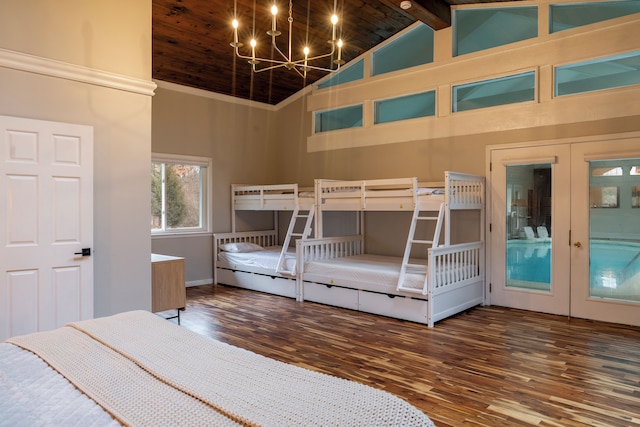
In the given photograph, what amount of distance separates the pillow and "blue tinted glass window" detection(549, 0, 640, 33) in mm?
4855

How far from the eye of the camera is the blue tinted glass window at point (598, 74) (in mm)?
4473

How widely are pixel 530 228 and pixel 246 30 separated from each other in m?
4.22

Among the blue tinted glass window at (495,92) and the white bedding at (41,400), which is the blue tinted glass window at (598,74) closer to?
the blue tinted glass window at (495,92)

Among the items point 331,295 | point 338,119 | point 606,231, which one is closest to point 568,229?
point 606,231

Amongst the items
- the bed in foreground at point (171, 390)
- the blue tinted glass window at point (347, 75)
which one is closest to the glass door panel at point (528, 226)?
the blue tinted glass window at point (347, 75)

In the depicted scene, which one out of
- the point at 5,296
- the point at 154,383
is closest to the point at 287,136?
the point at 5,296

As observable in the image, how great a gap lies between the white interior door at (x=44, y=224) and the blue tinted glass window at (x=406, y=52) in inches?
167

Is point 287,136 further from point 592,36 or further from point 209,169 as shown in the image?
point 592,36

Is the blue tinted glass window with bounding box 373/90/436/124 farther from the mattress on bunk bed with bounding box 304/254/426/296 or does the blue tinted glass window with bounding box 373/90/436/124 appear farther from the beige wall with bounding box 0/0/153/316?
the beige wall with bounding box 0/0/153/316

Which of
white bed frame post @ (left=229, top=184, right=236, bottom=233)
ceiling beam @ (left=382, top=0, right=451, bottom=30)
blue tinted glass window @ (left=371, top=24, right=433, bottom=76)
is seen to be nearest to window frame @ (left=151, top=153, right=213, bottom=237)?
white bed frame post @ (left=229, top=184, right=236, bottom=233)

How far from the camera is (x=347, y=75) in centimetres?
683

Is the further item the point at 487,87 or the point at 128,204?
the point at 487,87

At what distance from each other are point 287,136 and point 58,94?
4.48 metres

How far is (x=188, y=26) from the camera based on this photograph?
210 inches
